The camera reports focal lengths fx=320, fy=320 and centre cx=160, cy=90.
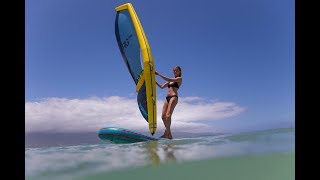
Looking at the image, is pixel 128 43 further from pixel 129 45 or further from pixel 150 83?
pixel 150 83

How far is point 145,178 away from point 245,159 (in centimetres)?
257

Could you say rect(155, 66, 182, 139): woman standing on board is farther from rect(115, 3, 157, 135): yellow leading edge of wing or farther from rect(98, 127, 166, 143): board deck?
rect(98, 127, 166, 143): board deck

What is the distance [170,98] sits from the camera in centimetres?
734

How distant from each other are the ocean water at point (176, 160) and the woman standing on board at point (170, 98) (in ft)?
1.25

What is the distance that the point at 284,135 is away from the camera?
8.69 m

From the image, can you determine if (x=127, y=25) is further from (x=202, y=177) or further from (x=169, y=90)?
(x=202, y=177)

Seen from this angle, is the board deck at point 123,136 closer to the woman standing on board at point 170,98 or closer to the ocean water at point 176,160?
the ocean water at point 176,160

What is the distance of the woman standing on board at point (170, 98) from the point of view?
7.23 metres

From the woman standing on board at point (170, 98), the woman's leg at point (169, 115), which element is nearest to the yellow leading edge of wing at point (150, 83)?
the woman standing on board at point (170, 98)

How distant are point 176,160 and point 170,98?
1.44 meters

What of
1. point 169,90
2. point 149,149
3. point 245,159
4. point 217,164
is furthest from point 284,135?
point 149,149

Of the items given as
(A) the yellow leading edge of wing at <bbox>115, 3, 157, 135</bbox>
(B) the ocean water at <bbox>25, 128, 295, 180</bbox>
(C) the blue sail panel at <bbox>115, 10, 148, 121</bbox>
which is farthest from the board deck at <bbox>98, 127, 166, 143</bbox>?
(C) the blue sail panel at <bbox>115, 10, 148, 121</bbox>

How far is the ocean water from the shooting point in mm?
6488

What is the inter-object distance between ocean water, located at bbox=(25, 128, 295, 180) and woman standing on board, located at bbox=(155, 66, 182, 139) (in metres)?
0.38
